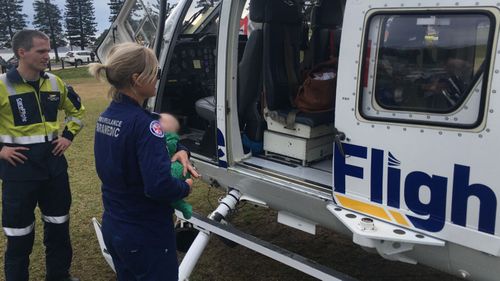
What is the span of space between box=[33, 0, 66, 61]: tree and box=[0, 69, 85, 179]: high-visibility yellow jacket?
6553 centimetres

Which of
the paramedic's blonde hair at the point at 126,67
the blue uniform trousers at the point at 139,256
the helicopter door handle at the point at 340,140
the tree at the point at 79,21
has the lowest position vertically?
the blue uniform trousers at the point at 139,256

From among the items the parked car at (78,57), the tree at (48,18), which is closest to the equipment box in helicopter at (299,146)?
the parked car at (78,57)

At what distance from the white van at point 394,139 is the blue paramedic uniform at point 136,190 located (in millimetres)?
882

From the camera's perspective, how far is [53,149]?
3424 mm

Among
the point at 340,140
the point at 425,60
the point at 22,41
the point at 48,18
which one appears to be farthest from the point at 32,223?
the point at 48,18

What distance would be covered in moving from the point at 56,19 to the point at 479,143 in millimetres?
72067

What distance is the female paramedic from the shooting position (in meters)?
1.97

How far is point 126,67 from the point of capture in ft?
6.43

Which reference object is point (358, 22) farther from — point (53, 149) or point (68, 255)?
point (68, 255)

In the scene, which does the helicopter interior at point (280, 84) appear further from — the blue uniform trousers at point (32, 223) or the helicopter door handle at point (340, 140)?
the blue uniform trousers at point (32, 223)

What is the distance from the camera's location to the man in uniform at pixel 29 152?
3225mm

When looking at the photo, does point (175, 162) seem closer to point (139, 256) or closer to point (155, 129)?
point (155, 129)

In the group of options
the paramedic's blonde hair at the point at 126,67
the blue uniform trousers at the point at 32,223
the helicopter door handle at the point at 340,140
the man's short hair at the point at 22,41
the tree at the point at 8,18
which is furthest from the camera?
the tree at the point at 8,18

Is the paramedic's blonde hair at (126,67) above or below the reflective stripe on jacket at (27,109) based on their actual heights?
above
